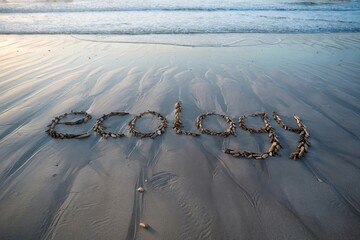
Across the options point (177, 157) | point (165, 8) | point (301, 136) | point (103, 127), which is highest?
point (165, 8)

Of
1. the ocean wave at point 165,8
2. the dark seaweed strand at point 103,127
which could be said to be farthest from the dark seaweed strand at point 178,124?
the ocean wave at point 165,8

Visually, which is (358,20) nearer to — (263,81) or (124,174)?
(263,81)

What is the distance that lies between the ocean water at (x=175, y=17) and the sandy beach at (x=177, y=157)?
176 inches

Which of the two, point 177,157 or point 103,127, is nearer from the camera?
point 177,157

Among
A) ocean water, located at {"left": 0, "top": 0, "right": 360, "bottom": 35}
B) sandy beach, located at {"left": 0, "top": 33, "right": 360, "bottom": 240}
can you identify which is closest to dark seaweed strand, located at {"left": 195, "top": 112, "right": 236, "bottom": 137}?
sandy beach, located at {"left": 0, "top": 33, "right": 360, "bottom": 240}

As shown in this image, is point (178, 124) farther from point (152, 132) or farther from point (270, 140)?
point (270, 140)

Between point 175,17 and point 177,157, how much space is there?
1098 centimetres

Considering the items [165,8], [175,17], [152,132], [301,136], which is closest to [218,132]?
[152,132]

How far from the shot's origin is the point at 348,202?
2475 mm

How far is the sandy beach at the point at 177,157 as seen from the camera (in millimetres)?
2281

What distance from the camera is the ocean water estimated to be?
33.0 ft

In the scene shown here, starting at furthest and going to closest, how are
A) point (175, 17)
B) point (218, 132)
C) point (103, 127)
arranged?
point (175, 17) → point (103, 127) → point (218, 132)

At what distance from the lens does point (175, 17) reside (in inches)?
493

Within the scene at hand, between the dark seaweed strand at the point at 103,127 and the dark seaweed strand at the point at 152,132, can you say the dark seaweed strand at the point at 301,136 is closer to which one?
the dark seaweed strand at the point at 152,132
